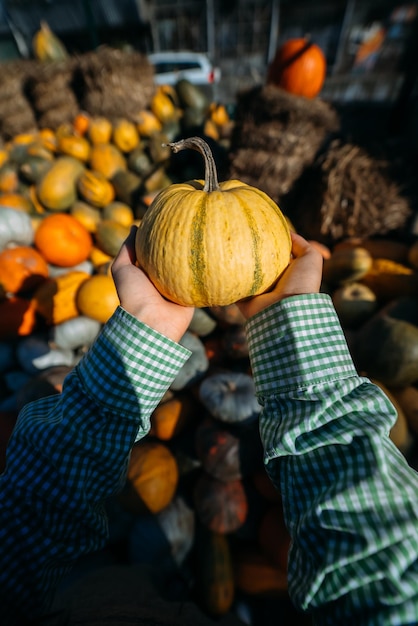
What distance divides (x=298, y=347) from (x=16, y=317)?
2897mm

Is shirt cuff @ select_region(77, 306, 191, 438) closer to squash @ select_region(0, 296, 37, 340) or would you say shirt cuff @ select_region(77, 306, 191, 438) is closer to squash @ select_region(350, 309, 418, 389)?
squash @ select_region(350, 309, 418, 389)

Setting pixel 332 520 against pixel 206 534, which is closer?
pixel 332 520

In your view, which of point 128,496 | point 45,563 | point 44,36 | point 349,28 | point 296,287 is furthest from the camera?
point 349,28

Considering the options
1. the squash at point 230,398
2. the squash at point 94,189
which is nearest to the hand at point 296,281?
the squash at point 230,398

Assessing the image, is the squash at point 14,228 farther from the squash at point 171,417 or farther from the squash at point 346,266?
the squash at point 346,266

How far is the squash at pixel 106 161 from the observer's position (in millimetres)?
4320

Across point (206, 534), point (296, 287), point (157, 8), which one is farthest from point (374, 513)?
point (157, 8)

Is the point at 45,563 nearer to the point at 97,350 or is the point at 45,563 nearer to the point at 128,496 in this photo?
the point at 97,350

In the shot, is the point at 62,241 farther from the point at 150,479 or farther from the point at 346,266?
the point at 346,266

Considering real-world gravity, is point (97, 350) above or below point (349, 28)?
below

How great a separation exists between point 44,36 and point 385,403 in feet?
30.1

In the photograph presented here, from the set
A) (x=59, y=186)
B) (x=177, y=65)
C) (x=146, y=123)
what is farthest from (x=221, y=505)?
(x=177, y=65)

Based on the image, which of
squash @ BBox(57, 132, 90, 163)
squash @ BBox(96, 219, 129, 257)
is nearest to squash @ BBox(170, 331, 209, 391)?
squash @ BBox(96, 219, 129, 257)

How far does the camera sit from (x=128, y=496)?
221 cm
